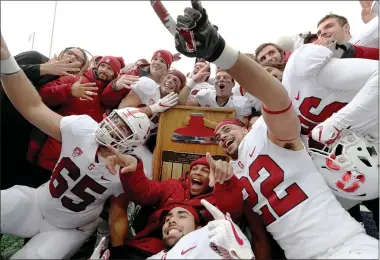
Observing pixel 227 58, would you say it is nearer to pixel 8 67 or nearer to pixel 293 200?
pixel 293 200

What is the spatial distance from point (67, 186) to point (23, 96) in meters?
0.45

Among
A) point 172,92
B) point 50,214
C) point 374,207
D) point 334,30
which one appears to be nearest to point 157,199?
point 50,214

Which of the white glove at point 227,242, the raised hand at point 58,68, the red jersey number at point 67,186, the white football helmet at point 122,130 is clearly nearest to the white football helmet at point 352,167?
the white glove at point 227,242

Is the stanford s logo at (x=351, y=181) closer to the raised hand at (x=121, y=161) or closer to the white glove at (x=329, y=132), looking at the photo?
the white glove at (x=329, y=132)

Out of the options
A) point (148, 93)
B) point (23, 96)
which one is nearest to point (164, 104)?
point (148, 93)

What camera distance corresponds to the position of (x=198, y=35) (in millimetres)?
925

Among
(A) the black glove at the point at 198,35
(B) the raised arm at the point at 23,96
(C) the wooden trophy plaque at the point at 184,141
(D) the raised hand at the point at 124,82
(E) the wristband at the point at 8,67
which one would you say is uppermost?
(A) the black glove at the point at 198,35

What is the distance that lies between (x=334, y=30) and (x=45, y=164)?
1704mm

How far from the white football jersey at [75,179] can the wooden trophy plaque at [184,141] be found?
584 mm

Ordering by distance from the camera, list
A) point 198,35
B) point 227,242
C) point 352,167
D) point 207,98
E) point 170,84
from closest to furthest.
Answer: point 198,35, point 227,242, point 352,167, point 170,84, point 207,98

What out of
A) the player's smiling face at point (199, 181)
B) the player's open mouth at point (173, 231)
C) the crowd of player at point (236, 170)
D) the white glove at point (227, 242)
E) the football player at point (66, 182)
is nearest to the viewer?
the white glove at point (227, 242)

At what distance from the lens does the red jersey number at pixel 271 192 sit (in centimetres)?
133

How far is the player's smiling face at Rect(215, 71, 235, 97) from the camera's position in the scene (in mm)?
2311

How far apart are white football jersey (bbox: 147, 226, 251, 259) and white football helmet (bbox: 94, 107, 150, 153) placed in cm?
50
